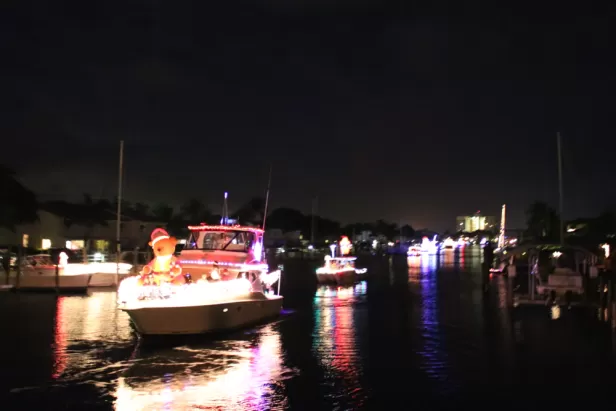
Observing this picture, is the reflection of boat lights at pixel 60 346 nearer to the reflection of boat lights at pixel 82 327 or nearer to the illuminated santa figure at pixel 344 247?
the reflection of boat lights at pixel 82 327

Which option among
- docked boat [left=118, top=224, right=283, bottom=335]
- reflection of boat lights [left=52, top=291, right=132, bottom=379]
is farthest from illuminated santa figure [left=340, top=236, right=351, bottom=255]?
docked boat [left=118, top=224, right=283, bottom=335]

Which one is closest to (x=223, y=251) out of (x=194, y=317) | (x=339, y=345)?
(x=194, y=317)

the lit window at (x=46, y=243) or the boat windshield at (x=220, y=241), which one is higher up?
the lit window at (x=46, y=243)

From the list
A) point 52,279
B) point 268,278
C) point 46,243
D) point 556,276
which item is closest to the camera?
point 268,278

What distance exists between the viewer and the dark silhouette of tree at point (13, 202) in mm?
42188

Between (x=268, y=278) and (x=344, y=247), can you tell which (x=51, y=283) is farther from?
(x=344, y=247)

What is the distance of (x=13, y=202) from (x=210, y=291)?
32085 millimetres

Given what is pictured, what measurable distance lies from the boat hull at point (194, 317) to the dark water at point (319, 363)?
42 cm

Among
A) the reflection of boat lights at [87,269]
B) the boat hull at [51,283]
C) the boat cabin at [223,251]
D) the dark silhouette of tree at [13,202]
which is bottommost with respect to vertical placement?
the boat hull at [51,283]

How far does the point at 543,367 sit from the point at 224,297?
8.30 meters

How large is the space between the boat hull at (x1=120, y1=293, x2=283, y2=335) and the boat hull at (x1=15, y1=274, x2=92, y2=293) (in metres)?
15.0

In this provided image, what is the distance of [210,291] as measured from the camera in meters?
16.8

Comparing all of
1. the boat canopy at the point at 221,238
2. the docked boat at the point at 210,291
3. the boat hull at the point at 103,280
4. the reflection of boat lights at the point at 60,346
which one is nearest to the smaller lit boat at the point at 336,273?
the boat hull at the point at 103,280

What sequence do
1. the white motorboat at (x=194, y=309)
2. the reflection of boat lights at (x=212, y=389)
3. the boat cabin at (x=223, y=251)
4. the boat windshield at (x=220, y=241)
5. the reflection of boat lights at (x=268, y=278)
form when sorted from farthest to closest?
1. the boat windshield at (x=220, y=241)
2. the reflection of boat lights at (x=268, y=278)
3. the boat cabin at (x=223, y=251)
4. the white motorboat at (x=194, y=309)
5. the reflection of boat lights at (x=212, y=389)
